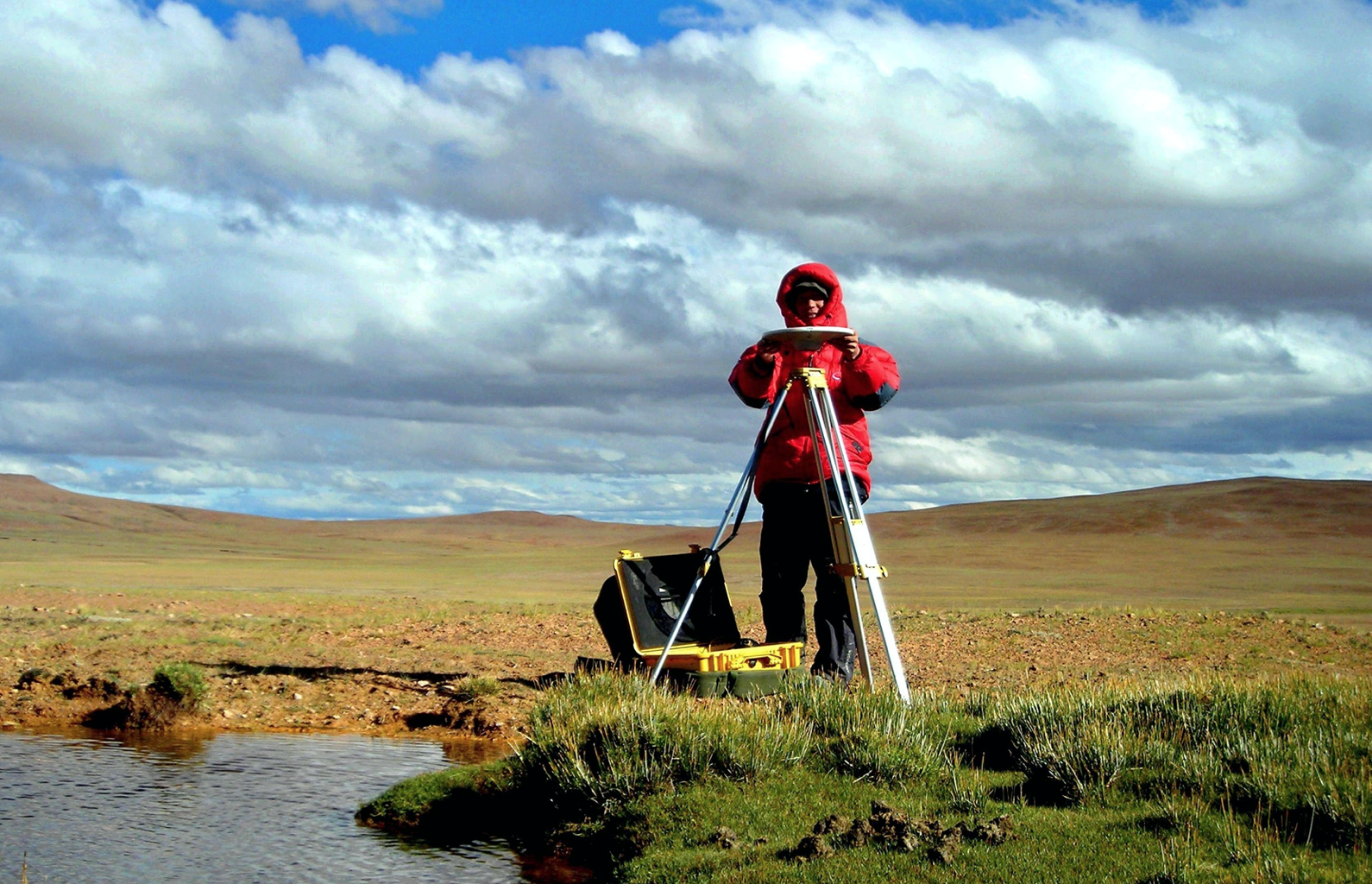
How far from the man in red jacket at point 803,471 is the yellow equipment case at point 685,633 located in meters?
0.33

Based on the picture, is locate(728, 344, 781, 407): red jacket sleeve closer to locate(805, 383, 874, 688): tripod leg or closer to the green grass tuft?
locate(805, 383, 874, 688): tripod leg

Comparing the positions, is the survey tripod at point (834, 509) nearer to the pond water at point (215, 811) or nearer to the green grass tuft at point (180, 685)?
the pond water at point (215, 811)

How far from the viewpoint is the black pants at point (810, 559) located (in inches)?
346

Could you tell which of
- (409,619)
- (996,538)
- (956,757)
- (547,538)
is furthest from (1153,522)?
(956,757)

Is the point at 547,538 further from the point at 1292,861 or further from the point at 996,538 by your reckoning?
the point at 1292,861

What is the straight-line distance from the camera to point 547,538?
147m

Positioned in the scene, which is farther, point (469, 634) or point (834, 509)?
point (469, 634)

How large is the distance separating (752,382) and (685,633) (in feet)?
6.93

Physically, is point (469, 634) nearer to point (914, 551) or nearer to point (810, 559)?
point (810, 559)

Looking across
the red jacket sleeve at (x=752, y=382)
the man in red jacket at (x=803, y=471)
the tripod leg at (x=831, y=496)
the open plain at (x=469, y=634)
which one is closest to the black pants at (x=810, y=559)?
the man in red jacket at (x=803, y=471)

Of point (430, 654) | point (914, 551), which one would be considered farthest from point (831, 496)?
point (914, 551)

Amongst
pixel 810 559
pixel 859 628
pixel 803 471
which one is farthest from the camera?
pixel 810 559

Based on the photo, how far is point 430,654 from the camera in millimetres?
12977

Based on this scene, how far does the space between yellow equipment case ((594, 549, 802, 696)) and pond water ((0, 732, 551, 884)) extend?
4.58ft
